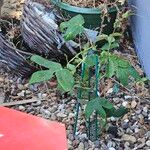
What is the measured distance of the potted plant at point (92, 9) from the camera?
107 inches

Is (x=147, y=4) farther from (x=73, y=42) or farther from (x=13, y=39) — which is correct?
(x=13, y=39)

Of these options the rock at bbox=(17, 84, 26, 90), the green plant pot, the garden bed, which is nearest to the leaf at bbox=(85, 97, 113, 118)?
the garden bed

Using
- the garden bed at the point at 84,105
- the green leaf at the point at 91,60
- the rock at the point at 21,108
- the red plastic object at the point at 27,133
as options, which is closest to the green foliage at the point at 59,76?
the green leaf at the point at 91,60

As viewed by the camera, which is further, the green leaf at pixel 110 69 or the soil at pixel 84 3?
the soil at pixel 84 3

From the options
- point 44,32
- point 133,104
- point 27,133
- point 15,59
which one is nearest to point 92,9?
point 44,32

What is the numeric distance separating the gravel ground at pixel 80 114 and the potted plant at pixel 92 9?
0.45 meters

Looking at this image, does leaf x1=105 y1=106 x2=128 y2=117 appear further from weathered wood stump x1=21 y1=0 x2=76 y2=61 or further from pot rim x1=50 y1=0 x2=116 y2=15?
pot rim x1=50 y1=0 x2=116 y2=15

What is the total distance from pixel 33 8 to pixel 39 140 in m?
1.81

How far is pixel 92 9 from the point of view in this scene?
2.72m

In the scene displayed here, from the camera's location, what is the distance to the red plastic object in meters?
0.97

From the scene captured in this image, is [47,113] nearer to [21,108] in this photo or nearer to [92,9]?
[21,108]

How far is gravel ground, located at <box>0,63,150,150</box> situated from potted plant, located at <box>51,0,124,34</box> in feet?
1.49

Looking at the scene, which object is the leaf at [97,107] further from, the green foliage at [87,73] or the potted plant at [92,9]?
the potted plant at [92,9]

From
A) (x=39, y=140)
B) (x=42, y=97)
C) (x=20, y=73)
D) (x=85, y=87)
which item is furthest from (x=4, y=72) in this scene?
(x=39, y=140)
